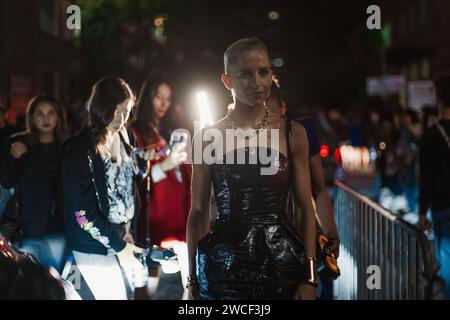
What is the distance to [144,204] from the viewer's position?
18.7ft

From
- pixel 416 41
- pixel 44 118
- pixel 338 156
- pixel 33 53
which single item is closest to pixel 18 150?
pixel 44 118

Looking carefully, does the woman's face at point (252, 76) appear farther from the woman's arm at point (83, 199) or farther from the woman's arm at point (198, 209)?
the woman's arm at point (83, 199)

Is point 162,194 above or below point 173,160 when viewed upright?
below

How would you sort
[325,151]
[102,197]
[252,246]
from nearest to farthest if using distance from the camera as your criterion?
1. [252,246]
2. [102,197]
3. [325,151]

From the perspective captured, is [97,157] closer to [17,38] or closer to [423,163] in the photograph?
[423,163]

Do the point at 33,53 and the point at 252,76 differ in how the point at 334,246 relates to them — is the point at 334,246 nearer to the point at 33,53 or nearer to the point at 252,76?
the point at 252,76

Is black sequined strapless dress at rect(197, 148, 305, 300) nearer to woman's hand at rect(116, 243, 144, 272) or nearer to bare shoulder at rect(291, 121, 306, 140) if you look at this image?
bare shoulder at rect(291, 121, 306, 140)

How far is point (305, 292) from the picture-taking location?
315 centimetres

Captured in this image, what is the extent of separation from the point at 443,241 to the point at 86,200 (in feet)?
9.42

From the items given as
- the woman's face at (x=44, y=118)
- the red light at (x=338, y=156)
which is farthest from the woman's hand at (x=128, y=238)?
the red light at (x=338, y=156)

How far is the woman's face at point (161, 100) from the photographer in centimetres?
604

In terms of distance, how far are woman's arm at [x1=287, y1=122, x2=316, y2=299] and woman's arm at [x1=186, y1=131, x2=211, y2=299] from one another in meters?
0.40

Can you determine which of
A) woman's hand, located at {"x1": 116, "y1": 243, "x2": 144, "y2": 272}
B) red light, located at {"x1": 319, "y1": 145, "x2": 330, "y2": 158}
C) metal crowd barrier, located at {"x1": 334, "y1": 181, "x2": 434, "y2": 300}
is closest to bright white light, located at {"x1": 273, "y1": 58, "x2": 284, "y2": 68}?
metal crowd barrier, located at {"x1": 334, "y1": 181, "x2": 434, "y2": 300}

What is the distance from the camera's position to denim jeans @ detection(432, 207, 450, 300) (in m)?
5.48
